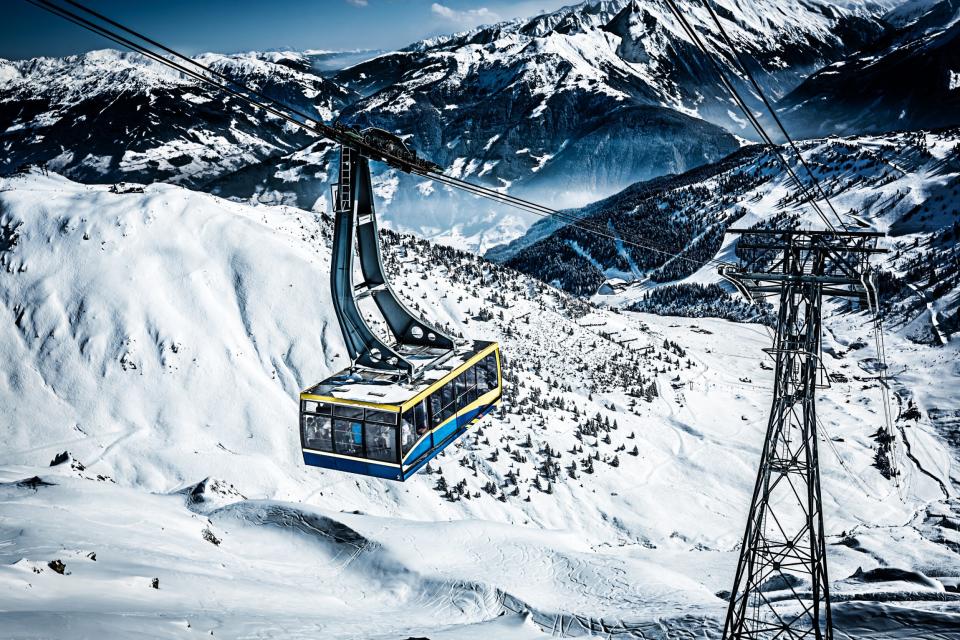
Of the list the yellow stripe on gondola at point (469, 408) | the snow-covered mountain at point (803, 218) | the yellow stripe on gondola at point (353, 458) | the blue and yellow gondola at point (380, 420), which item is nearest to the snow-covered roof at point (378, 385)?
the blue and yellow gondola at point (380, 420)

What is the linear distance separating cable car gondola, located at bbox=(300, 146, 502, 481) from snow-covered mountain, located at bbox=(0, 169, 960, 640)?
6.33 meters

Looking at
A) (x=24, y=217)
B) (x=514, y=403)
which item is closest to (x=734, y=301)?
(x=514, y=403)

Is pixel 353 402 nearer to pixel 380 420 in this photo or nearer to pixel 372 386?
pixel 380 420

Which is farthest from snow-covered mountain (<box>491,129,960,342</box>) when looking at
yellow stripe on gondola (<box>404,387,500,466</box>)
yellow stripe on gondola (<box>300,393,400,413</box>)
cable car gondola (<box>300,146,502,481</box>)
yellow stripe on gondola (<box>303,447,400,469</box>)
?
yellow stripe on gondola (<box>300,393,400,413</box>)

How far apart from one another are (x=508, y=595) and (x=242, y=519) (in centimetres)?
1293

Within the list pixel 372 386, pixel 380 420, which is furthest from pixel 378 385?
pixel 380 420

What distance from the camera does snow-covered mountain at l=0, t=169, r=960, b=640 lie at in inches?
857

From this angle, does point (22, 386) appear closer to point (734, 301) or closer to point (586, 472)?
point (586, 472)

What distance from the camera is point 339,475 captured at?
36.6 metres

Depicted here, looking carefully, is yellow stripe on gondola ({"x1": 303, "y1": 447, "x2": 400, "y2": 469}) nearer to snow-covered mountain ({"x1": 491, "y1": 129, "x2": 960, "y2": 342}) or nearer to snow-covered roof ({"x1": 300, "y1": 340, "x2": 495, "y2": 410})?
snow-covered roof ({"x1": 300, "y1": 340, "x2": 495, "y2": 410})

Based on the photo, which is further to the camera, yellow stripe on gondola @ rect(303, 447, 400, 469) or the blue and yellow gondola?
yellow stripe on gondola @ rect(303, 447, 400, 469)

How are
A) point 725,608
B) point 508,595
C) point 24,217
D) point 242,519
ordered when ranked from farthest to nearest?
1. point 24,217
2. point 242,519
3. point 508,595
4. point 725,608

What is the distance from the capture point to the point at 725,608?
2233 centimetres

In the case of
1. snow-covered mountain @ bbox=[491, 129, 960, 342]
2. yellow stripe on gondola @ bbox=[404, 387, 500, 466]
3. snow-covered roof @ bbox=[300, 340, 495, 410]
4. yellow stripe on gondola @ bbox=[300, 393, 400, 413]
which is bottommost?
yellow stripe on gondola @ bbox=[404, 387, 500, 466]
